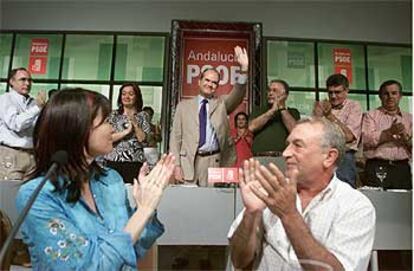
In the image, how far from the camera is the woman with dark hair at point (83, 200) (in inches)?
22.5

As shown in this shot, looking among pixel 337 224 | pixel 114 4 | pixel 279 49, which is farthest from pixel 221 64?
pixel 337 224

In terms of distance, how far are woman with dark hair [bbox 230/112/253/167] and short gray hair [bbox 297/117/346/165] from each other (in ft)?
0.34

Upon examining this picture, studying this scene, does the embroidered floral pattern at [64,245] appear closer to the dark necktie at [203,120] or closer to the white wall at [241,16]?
the dark necktie at [203,120]

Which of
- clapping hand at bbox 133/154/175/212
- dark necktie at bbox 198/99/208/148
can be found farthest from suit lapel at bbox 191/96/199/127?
clapping hand at bbox 133/154/175/212

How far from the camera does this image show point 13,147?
0.77m

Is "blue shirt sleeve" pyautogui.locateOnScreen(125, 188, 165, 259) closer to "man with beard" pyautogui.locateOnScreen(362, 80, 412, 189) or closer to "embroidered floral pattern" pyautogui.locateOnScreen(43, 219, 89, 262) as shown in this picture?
"embroidered floral pattern" pyautogui.locateOnScreen(43, 219, 89, 262)

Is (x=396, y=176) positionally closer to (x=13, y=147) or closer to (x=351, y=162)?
(x=351, y=162)

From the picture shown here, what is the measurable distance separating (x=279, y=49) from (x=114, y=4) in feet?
1.13

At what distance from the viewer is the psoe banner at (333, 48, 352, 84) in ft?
2.85

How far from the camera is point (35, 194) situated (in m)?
0.55

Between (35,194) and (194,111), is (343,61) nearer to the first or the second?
(194,111)

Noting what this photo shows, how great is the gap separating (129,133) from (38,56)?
239mm

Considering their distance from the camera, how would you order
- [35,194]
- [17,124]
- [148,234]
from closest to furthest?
1. [35,194]
2. [148,234]
3. [17,124]

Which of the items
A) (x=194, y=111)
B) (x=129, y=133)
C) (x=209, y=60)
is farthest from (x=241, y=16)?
(x=129, y=133)
